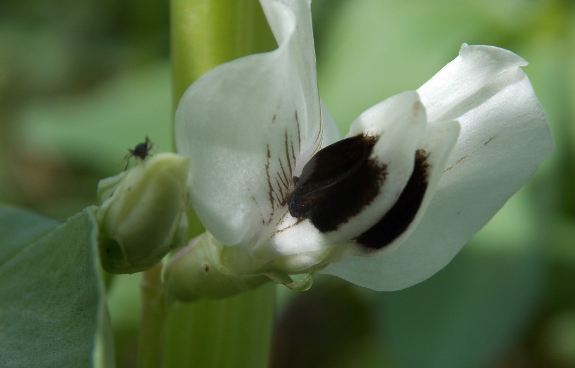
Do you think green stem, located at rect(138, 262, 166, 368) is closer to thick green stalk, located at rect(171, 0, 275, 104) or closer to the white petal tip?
thick green stalk, located at rect(171, 0, 275, 104)

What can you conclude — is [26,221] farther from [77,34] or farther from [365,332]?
[77,34]

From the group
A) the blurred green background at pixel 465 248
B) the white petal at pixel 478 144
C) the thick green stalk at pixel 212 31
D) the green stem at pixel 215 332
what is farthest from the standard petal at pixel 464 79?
the blurred green background at pixel 465 248

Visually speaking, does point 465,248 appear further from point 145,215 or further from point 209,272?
point 145,215

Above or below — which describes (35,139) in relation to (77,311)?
below

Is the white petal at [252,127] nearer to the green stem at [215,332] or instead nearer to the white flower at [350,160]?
the white flower at [350,160]

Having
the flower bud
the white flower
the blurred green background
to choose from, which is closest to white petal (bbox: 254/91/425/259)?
the white flower

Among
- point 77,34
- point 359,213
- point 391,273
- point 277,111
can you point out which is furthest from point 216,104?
point 77,34
